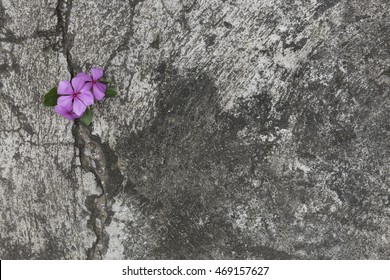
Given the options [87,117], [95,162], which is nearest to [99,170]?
[95,162]

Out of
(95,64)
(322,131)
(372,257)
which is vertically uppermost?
(95,64)

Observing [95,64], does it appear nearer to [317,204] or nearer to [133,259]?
[133,259]

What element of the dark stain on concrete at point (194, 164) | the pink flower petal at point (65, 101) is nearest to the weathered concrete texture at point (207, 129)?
the dark stain on concrete at point (194, 164)

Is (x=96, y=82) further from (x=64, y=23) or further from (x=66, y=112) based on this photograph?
(x=64, y=23)

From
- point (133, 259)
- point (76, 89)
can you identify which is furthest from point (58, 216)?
point (76, 89)

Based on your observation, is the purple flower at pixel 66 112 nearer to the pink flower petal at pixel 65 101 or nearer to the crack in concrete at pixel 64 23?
the pink flower petal at pixel 65 101

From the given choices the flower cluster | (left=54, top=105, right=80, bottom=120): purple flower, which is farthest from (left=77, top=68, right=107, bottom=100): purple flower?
(left=54, top=105, right=80, bottom=120): purple flower

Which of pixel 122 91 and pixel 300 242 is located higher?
pixel 122 91
